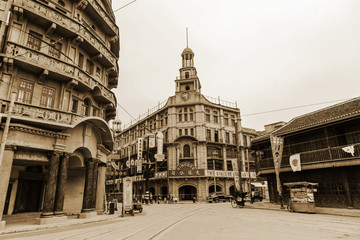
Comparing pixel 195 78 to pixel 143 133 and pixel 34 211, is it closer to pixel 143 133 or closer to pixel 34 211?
pixel 143 133

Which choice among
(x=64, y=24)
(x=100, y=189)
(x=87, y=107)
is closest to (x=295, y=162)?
(x=100, y=189)

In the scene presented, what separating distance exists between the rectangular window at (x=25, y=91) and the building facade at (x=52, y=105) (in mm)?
54

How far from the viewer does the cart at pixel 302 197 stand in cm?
1634

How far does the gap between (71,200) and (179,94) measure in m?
32.9

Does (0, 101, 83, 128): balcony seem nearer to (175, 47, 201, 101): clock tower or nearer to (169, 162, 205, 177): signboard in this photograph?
(169, 162, 205, 177): signboard

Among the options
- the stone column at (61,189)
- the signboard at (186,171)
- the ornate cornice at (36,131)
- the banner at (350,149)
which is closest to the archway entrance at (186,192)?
the signboard at (186,171)

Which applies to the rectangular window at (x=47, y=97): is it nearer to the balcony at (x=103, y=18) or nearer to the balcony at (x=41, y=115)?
the balcony at (x=41, y=115)

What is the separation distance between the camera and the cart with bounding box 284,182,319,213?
53.6 ft

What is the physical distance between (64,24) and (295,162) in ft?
73.4

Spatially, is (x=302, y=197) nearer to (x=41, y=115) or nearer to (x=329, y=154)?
(x=329, y=154)

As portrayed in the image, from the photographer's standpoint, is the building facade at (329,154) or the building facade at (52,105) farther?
the building facade at (329,154)

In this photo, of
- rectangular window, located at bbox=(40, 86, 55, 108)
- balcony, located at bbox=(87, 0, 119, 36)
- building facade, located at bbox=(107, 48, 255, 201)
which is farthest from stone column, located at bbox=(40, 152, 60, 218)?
building facade, located at bbox=(107, 48, 255, 201)

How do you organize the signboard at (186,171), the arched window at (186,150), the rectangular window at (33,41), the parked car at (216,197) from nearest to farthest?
the rectangular window at (33,41)
the parked car at (216,197)
the signboard at (186,171)
the arched window at (186,150)

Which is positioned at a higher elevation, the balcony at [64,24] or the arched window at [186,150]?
the balcony at [64,24]
